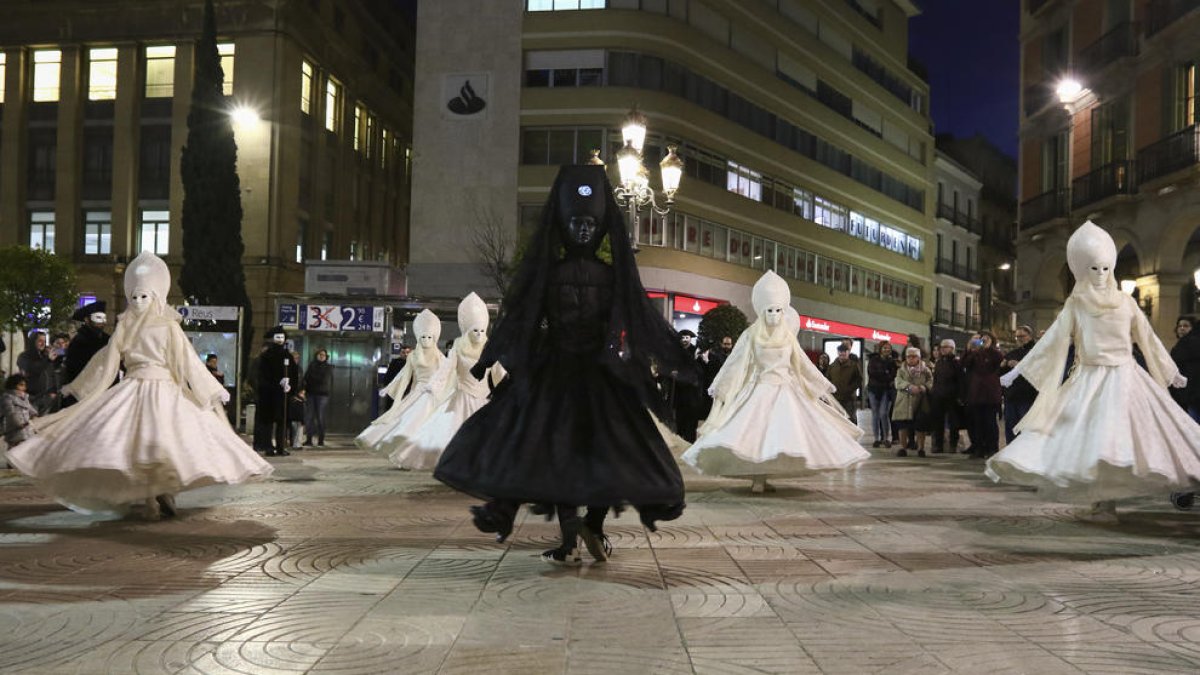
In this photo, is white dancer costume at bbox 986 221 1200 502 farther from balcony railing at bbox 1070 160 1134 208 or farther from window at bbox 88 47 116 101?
window at bbox 88 47 116 101

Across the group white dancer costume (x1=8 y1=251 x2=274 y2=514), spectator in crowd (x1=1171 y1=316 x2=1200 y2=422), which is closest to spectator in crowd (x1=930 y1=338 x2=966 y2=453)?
spectator in crowd (x1=1171 y1=316 x2=1200 y2=422)

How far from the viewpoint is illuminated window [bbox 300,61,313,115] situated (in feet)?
169

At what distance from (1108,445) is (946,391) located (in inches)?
418

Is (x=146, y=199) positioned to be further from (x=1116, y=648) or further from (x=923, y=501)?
(x=1116, y=648)

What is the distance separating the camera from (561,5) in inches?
1710

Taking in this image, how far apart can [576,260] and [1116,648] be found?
3.55 metres

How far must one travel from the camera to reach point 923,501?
429 inches

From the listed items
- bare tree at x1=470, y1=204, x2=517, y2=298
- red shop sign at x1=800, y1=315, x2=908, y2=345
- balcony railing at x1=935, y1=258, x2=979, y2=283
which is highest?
balcony railing at x1=935, y1=258, x2=979, y2=283

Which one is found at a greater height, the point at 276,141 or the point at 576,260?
the point at 276,141

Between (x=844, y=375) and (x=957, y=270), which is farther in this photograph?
(x=957, y=270)

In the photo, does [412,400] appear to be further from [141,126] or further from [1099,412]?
[141,126]

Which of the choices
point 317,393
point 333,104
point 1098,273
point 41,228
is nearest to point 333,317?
point 317,393

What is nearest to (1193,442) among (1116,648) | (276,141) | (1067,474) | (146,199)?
(1067,474)

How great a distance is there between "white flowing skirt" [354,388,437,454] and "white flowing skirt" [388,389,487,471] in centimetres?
16
